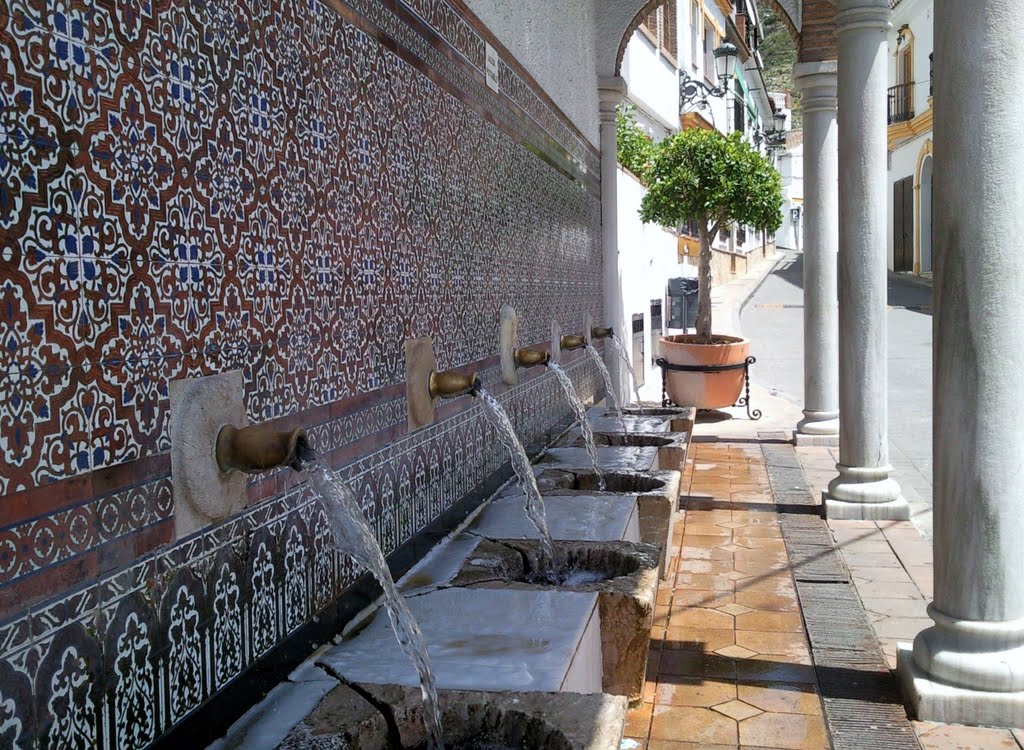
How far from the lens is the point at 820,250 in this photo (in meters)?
7.74

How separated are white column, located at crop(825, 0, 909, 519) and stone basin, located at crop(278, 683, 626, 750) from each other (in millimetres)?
4062

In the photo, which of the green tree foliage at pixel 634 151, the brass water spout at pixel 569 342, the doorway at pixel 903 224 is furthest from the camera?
the doorway at pixel 903 224

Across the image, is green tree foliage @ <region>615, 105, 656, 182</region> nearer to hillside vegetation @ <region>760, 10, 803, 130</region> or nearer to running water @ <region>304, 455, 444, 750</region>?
running water @ <region>304, 455, 444, 750</region>

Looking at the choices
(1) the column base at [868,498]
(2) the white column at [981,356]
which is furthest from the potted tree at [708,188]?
(2) the white column at [981,356]

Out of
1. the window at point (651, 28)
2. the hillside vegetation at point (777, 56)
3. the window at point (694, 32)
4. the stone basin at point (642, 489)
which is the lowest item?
the stone basin at point (642, 489)

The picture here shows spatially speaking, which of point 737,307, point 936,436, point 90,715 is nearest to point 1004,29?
point 936,436

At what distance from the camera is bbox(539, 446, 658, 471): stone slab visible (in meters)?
4.73

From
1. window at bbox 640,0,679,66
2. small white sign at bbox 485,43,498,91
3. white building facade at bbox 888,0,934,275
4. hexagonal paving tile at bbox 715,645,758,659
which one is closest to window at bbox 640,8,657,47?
window at bbox 640,0,679,66

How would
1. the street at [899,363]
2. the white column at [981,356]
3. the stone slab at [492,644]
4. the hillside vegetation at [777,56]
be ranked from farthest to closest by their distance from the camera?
the hillside vegetation at [777,56]
the street at [899,363]
the white column at [981,356]
the stone slab at [492,644]

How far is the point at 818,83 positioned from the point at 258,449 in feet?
22.7

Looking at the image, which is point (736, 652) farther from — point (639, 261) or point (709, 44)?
point (709, 44)

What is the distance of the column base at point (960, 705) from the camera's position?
312 centimetres

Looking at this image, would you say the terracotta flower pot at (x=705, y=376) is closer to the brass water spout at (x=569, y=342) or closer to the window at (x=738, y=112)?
the brass water spout at (x=569, y=342)

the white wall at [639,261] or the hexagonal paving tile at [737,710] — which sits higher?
the white wall at [639,261]
